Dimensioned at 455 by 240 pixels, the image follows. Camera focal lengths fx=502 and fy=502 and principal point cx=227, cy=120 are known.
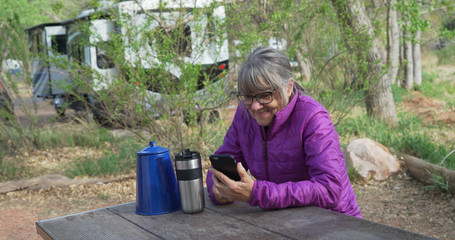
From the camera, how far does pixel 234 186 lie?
209 centimetres

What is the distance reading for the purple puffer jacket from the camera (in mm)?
2076

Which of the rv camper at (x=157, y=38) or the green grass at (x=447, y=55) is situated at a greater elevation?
the rv camper at (x=157, y=38)

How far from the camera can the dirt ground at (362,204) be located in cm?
432

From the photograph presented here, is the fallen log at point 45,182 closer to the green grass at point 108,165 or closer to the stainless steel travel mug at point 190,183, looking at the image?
the green grass at point 108,165

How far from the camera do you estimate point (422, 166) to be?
5.08m

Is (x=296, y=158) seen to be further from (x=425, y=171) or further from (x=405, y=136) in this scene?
(x=405, y=136)

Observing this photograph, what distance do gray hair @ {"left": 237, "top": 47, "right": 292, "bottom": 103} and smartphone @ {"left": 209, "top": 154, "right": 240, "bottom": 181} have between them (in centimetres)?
35

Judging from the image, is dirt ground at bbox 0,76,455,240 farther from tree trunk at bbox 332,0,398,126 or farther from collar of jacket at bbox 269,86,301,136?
collar of jacket at bbox 269,86,301,136

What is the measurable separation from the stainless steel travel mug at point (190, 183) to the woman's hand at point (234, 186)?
8 centimetres

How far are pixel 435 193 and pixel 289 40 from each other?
2.69m

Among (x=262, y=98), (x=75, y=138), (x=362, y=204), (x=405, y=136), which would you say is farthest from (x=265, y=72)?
(x=75, y=138)

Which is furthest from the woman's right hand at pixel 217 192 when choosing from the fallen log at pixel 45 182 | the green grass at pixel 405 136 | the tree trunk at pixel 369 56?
the tree trunk at pixel 369 56

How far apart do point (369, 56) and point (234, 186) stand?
561 cm

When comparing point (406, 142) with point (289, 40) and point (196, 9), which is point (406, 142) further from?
point (196, 9)
